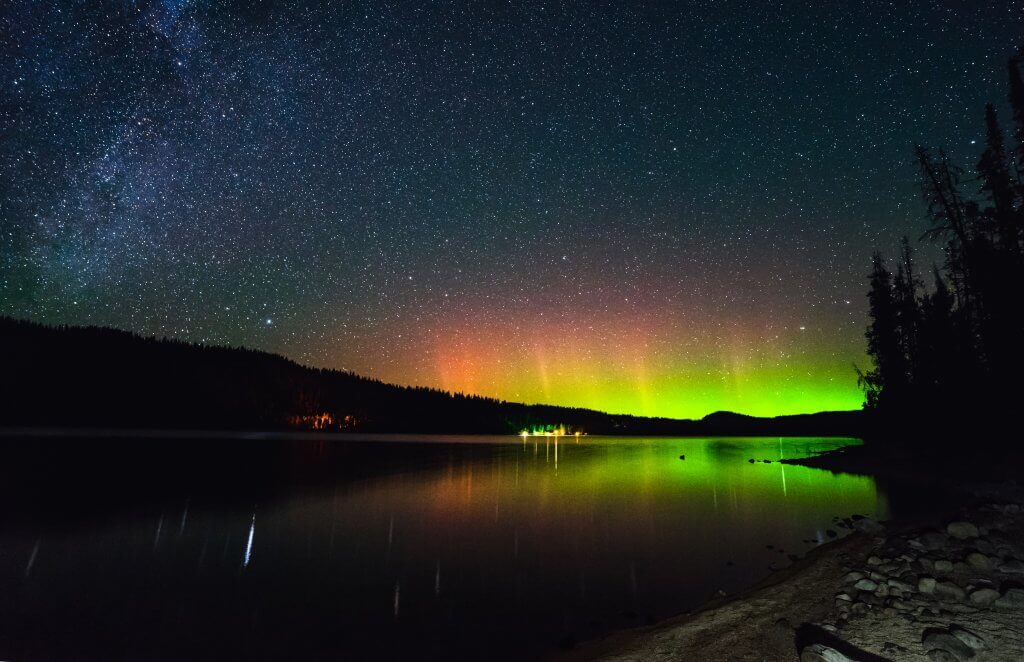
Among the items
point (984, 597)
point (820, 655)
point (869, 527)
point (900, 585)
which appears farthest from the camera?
point (869, 527)

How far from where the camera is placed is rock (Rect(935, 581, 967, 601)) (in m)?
7.91

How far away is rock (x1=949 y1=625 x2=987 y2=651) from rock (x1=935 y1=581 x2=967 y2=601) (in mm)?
1849

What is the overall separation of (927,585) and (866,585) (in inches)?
36.0

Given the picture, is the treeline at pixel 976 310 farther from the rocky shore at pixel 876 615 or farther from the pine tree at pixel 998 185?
the rocky shore at pixel 876 615

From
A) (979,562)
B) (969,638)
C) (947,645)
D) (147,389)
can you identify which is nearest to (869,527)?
(979,562)

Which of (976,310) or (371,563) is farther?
(976,310)

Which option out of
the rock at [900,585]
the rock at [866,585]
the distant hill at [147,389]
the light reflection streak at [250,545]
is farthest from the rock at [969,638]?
the distant hill at [147,389]

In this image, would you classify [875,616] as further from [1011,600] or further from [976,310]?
[976,310]

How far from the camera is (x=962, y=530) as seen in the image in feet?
40.3

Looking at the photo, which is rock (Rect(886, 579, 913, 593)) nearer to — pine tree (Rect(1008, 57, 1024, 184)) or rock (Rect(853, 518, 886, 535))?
rock (Rect(853, 518, 886, 535))

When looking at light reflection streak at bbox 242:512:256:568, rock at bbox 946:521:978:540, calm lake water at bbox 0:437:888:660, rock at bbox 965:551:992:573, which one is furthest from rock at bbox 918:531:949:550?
light reflection streak at bbox 242:512:256:568

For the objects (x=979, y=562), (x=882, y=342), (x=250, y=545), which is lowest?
(x=250, y=545)

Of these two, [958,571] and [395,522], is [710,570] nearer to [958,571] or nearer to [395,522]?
[958,571]

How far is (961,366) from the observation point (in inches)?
1462
